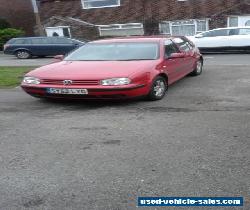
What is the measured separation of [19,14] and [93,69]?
28.1 m

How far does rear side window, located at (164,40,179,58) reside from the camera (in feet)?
29.1

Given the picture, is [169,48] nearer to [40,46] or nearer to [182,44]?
[182,44]

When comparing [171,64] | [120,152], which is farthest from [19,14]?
[120,152]

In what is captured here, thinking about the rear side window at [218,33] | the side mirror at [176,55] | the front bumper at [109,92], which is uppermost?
the side mirror at [176,55]

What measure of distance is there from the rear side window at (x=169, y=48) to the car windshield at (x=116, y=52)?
284mm

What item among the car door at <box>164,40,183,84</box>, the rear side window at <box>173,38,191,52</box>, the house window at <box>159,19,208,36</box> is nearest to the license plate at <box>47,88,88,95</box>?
the car door at <box>164,40,183,84</box>

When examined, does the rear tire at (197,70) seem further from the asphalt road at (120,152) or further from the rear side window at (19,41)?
the rear side window at (19,41)

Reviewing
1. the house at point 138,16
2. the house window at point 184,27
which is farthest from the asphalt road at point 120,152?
the house window at point 184,27

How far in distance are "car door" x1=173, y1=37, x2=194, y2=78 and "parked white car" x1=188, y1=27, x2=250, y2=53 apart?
9.33 metres

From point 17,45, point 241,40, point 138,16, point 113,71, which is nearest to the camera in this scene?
point 113,71

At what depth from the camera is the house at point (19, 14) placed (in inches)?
1289

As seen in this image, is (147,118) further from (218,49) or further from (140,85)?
(218,49)

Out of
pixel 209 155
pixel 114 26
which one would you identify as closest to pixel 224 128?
pixel 209 155

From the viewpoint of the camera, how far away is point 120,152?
193 inches
